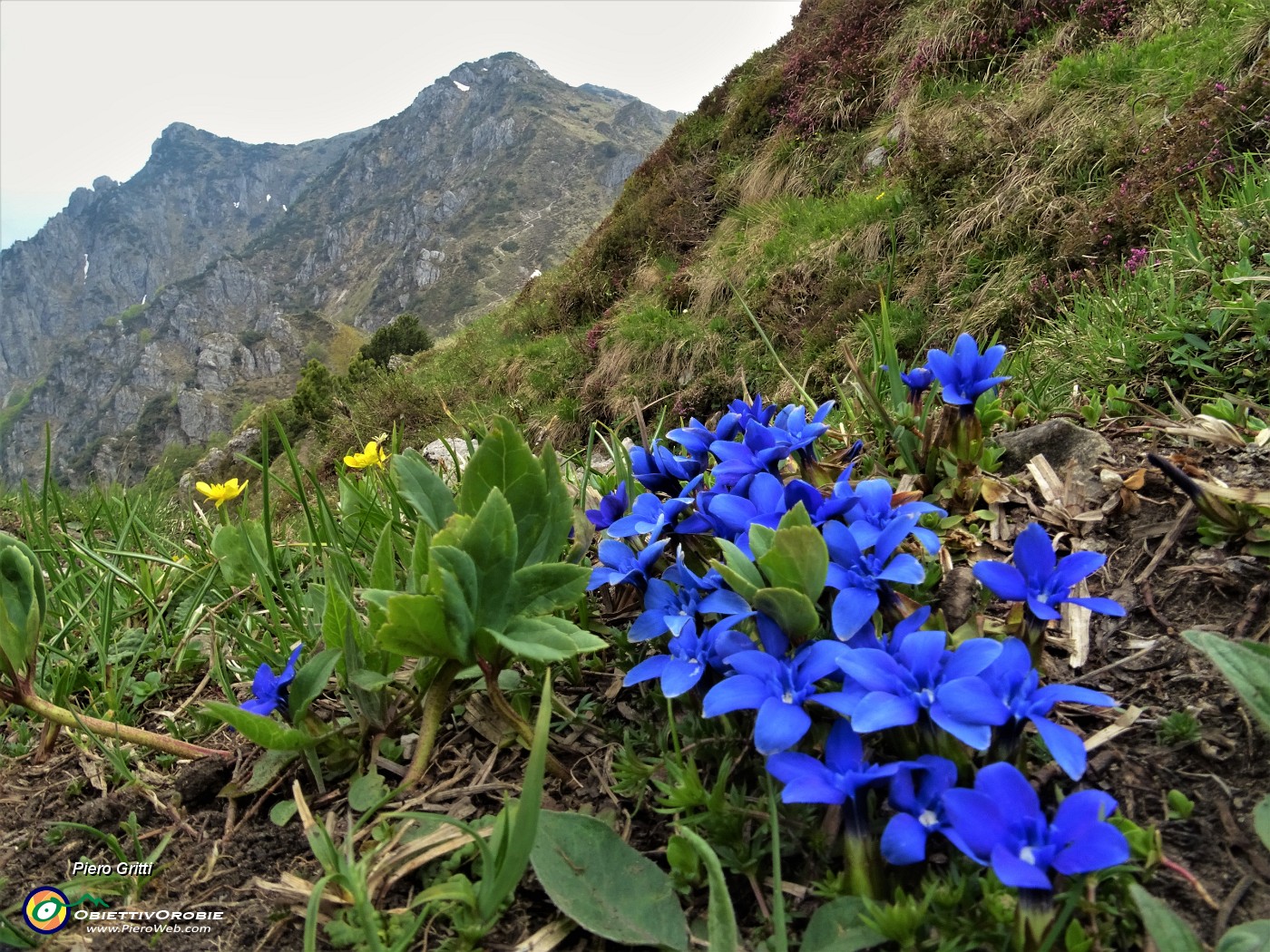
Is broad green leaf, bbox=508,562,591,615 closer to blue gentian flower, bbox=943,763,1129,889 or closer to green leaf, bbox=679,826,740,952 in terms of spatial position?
green leaf, bbox=679,826,740,952

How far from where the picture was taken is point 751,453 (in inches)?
50.9

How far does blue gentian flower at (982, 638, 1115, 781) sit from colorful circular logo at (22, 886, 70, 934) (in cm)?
127

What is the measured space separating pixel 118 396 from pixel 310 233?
193 feet

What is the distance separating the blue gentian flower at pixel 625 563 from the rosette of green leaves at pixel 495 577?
0.25ft

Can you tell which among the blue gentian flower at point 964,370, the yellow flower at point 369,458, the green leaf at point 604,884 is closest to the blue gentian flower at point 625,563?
the green leaf at point 604,884

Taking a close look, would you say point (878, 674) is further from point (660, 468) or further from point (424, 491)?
point (424, 491)

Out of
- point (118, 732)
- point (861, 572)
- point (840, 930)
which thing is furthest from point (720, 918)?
point (118, 732)

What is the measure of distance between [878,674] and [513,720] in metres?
0.59

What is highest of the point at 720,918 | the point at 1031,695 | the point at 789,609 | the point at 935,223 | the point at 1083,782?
the point at 935,223

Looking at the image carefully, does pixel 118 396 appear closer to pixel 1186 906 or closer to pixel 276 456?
pixel 276 456

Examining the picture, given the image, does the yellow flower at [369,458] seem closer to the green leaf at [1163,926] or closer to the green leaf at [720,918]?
the green leaf at [720,918]

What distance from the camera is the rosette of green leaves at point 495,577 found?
0.96 metres

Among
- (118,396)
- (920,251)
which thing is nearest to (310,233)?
(118,396)

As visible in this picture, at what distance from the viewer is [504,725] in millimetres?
1236
